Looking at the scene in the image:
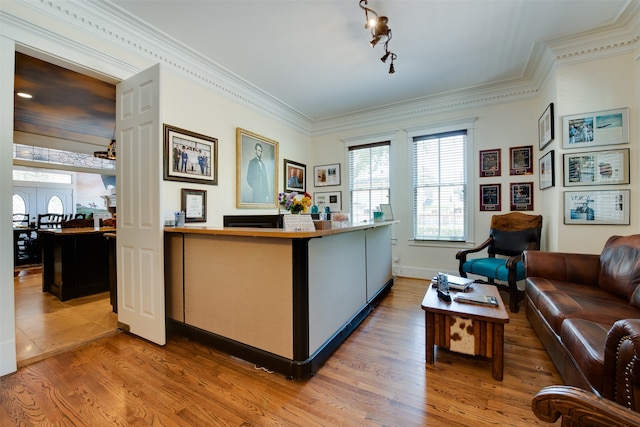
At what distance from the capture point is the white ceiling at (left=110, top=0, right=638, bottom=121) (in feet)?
7.68

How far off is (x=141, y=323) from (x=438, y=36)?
4.07 metres

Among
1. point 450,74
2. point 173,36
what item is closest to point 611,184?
point 450,74

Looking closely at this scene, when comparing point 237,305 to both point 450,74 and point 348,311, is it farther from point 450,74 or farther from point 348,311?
point 450,74

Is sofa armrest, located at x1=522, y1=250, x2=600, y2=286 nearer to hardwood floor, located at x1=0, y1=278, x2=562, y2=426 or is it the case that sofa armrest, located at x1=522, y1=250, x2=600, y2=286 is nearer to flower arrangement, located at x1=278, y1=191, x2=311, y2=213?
hardwood floor, located at x1=0, y1=278, x2=562, y2=426

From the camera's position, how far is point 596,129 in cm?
268

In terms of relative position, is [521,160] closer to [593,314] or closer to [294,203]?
[593,314]

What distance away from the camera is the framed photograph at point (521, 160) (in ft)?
12.0

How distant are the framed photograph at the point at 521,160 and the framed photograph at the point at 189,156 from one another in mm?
4145

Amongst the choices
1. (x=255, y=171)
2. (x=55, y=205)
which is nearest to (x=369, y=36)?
(x=255, y=171)

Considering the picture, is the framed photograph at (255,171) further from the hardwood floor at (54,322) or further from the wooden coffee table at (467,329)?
the wooden coffee table at (467,329)

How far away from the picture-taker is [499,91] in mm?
3809

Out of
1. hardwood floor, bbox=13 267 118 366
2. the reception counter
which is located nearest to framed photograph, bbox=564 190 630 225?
the reception counter

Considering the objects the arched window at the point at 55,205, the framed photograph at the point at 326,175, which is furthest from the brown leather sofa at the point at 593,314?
the arched window at the point at 55,205

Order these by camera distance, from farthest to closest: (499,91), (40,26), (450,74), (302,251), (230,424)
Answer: (499,91) < (450,74) < (40,26) < (302,251) < (230,424)
